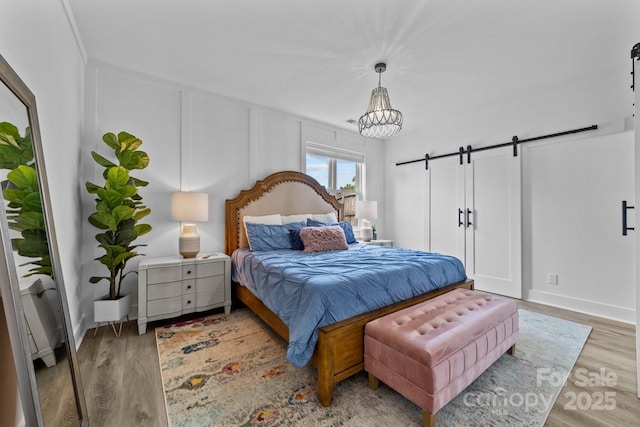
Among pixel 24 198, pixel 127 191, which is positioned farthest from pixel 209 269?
pixel 24 198


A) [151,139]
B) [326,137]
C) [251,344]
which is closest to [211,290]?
[251,344]

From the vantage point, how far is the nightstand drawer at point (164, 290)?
8.50ft

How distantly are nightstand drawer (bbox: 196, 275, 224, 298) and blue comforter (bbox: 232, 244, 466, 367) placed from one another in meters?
0.28

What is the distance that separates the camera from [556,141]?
10.9 ft

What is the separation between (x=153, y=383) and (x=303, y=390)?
102cm

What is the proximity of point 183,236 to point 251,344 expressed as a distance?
54.4 inches

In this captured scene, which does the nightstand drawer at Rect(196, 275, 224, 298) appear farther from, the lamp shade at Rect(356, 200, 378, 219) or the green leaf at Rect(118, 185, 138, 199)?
the lamp shade at Rect(356, 200, 378, 219)

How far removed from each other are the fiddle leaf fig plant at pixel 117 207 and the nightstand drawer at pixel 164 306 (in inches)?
12.8

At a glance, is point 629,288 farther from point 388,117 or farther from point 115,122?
point 115,122

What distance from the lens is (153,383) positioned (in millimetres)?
1831

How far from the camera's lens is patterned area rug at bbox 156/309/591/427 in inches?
59.8

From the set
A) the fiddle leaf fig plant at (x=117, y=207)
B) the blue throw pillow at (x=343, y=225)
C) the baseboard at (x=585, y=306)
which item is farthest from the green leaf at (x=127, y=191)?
the baseboard at (x=585, y=306)

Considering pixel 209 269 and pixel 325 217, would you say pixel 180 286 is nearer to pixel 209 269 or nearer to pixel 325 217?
pixel 209 269

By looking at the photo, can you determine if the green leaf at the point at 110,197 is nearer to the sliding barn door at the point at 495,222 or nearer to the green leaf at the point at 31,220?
the green leaf at the point at 31,220
